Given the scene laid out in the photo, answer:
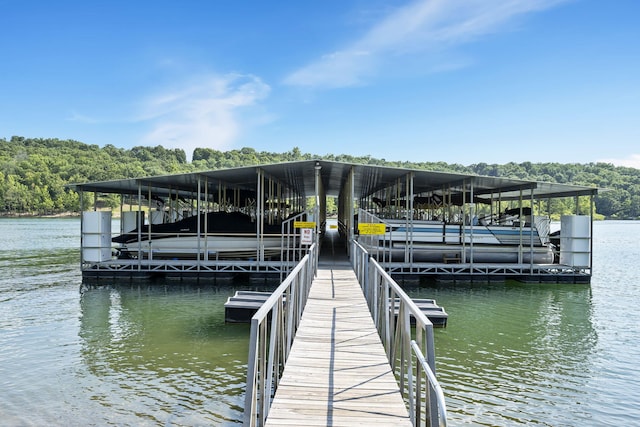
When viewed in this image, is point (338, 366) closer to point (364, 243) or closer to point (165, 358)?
point (165, 358)

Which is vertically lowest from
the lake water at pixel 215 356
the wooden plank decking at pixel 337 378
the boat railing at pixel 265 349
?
the lake water at pixel 215 356

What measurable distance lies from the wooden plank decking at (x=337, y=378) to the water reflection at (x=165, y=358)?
1261 millimetres

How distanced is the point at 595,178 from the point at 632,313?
11038 centimetres

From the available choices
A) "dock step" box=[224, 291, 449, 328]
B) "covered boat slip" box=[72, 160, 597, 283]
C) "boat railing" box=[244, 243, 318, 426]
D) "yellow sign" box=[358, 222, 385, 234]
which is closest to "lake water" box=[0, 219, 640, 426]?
"dock step" box=[224, 291, 449, 328]

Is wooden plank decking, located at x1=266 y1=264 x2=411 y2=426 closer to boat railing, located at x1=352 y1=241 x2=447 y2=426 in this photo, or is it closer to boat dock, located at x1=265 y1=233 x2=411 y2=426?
boat dock, located at x1=265 y1=233 x2=411 y2=426

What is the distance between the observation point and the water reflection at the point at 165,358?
6.41 meters

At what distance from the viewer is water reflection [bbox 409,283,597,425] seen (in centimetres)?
655

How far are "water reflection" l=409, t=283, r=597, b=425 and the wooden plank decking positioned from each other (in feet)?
4.68

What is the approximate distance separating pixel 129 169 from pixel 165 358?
79.6 meters

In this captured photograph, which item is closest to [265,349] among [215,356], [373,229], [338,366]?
[338,366]

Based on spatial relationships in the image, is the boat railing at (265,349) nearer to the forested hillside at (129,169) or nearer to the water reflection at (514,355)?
the water reflection at (514,355)

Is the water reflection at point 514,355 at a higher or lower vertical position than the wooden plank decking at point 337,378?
lower

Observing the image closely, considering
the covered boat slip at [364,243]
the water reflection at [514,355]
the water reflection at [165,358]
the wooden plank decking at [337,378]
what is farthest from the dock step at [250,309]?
the covered boat slip at [364,243]

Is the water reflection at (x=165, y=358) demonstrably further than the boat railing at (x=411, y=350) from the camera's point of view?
Yes
